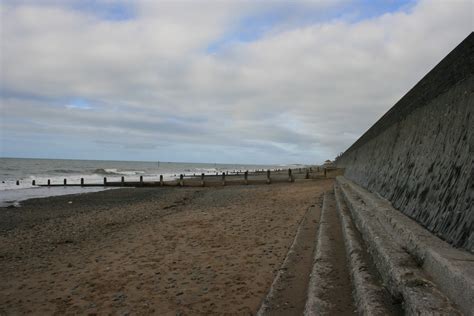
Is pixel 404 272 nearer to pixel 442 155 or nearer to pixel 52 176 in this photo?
pixel 442 155

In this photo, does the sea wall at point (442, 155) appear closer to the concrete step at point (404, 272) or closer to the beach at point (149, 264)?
the concrete step at point (404, 272)

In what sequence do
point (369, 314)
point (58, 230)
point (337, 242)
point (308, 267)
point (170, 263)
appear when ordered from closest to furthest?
1. point (369, 314)
2. point (308, 267)
3. point (337, 242)
4. point (170, 263)
5. point (58, 230)

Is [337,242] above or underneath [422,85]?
underneath

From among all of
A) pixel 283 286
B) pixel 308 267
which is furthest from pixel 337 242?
pixel 283 286

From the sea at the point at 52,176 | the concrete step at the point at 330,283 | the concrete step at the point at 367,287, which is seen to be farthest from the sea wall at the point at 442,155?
the sea at the point at 52,176

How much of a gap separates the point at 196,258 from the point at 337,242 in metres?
2.42

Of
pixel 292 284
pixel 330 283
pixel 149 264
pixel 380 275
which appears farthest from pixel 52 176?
→ pixel 380 275

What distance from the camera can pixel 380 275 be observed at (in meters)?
3.13

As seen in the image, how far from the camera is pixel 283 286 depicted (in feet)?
13.2

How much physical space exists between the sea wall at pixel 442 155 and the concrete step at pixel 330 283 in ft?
2.97

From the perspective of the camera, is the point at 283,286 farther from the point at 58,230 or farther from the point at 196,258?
the point at 58,230

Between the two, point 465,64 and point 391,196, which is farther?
point 391,196

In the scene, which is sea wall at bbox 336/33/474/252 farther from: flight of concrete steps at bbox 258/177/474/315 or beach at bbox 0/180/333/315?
beach at bbox 0/180/333/315

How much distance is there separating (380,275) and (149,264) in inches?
163
